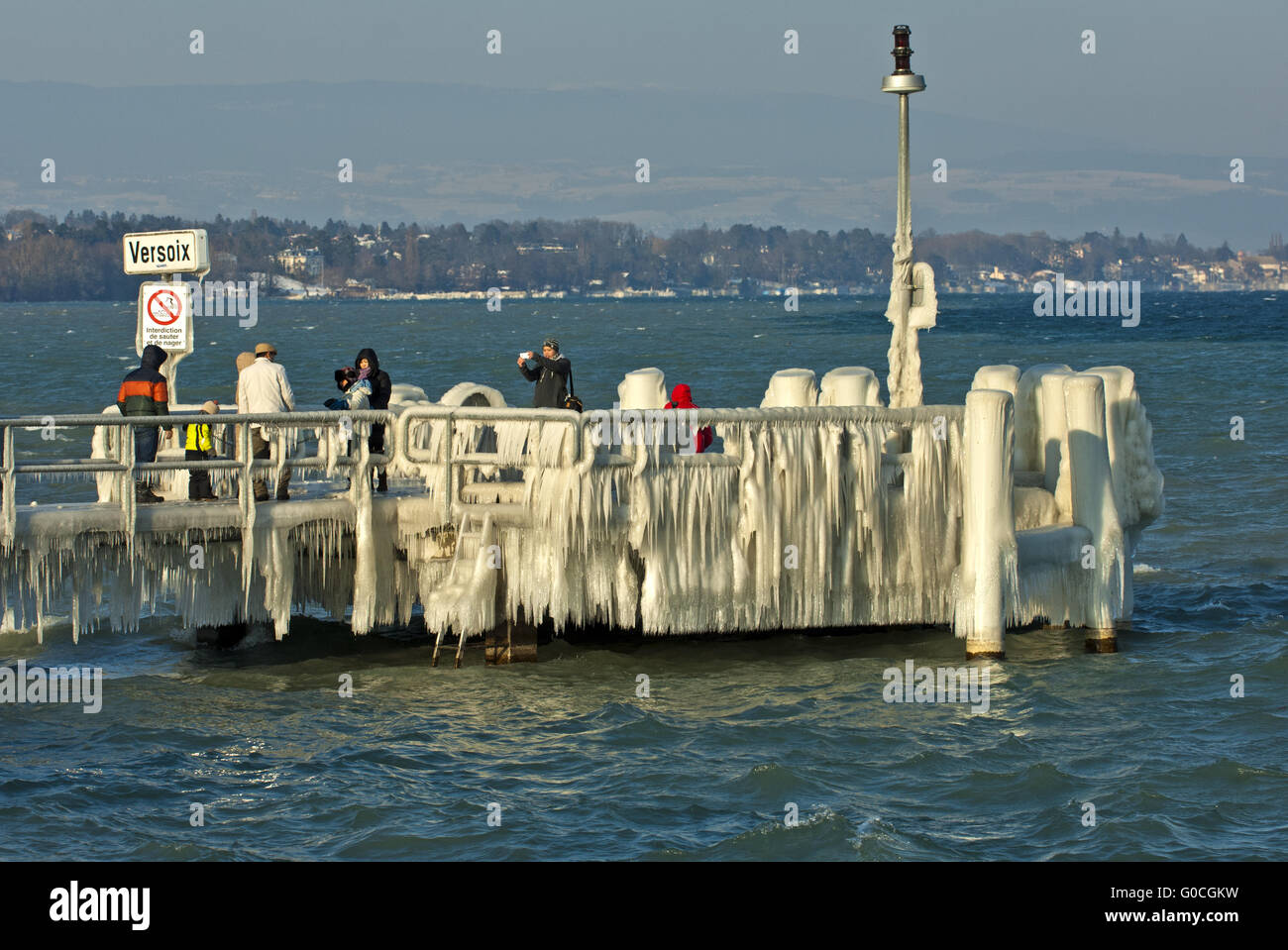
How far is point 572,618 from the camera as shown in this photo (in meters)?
16.9

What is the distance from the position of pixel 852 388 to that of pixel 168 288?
734 cm

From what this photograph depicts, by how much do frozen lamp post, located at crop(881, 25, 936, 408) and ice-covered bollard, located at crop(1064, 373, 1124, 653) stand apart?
→ 1.71 m

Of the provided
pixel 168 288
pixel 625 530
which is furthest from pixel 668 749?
pixel 168 288

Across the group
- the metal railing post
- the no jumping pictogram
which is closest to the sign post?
the no jumping pictogram

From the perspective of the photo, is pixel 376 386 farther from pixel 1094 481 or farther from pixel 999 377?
pixel 1094 481

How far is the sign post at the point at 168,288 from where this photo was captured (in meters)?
18.3

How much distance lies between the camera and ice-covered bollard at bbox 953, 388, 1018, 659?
54.6ft

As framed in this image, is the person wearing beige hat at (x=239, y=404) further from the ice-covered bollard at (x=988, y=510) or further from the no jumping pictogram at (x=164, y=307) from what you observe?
the ice-covered bollard at (x=988, y=510)

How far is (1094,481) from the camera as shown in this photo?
17625mm

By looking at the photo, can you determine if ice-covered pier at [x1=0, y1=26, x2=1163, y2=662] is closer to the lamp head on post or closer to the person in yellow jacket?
the person in yellow jacket

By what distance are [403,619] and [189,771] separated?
3068 millimetres

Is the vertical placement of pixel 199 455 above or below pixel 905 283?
below

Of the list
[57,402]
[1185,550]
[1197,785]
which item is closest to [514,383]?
[57,402]

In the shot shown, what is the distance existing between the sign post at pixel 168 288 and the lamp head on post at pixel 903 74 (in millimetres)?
7479
